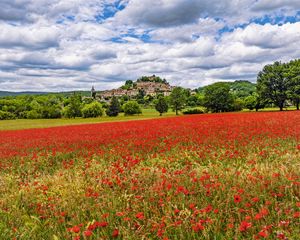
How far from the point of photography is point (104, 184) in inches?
243

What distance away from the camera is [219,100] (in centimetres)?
8338

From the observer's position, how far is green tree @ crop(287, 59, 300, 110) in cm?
6066

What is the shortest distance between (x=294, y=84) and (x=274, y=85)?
14.0ft

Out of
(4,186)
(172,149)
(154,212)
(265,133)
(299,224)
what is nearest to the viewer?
(299,224)

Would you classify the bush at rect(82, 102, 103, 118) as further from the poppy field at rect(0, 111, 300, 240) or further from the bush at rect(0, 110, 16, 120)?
the poppy field at rect(0, 111, 300, 240)

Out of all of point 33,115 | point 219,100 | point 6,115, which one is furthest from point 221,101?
point 6,115

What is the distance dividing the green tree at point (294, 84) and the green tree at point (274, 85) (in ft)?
3.60

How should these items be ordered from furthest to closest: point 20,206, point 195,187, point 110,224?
point 20,206, point 195,187, point 110,224

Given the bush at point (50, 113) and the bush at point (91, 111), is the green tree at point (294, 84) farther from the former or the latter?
the bush at point (50, 113)

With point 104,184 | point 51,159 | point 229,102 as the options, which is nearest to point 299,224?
point 104,184

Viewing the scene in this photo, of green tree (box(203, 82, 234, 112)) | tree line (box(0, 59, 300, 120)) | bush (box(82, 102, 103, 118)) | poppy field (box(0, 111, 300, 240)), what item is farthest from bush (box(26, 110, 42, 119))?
poppy field (box(0, 111, 300, 240))

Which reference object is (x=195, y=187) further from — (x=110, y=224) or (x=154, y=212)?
(x=110, y=224)

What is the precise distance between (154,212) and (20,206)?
10.6 feet

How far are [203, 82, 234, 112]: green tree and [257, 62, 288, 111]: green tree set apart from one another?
17.2 m
